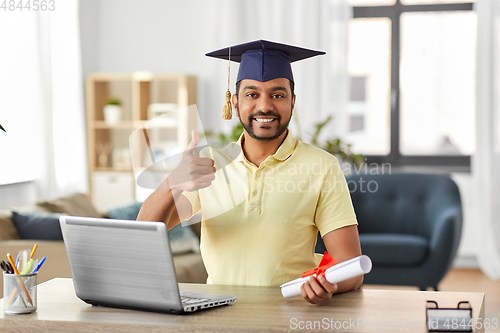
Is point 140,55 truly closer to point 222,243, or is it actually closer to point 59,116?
point 59,116

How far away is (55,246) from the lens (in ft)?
9.05

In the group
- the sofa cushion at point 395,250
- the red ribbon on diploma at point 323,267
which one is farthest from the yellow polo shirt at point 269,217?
the sofa cushion at point 395,250

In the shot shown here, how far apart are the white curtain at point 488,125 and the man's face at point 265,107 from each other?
376 cm

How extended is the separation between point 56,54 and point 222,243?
3.70 m

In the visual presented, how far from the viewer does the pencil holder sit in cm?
117

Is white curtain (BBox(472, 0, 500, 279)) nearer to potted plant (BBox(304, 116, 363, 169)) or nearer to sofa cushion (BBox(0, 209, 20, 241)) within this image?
potted plant (BBox(304, 116, 363, 169))

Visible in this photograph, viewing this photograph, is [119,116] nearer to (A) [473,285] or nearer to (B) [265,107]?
(A) [473,285]

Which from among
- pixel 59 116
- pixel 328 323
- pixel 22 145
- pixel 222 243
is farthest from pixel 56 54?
pixel 328 323

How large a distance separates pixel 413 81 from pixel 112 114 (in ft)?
8.85

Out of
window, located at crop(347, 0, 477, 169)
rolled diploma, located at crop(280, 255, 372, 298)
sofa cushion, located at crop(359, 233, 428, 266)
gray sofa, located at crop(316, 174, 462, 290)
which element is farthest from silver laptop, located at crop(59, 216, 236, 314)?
window, located at crop(347, 0, 477, 169)

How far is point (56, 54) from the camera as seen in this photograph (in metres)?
4.76

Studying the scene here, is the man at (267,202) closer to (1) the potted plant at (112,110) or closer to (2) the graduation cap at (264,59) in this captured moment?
(2) the graduation cap at (264,59)

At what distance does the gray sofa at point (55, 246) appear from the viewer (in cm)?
268

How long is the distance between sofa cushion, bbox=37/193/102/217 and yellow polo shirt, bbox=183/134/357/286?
1.94m
